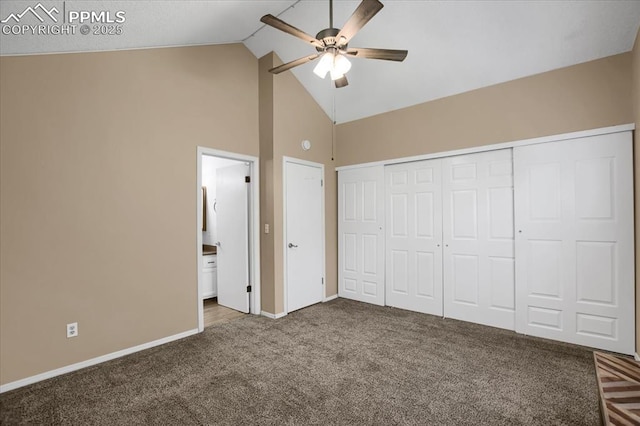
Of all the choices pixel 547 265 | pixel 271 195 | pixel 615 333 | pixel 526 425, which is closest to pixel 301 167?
pixel 271 195

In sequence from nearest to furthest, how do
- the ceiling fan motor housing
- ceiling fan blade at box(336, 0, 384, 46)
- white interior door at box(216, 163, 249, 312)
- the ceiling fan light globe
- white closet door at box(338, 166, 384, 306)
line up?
ceiling fan blade at box(336, 0, 384, 46)
the ceiling fan motor housing
the ceiling fan light globe
white interior door at box(216, 163, 249, 312)
white closet door at box(338, 166, 384, 306)

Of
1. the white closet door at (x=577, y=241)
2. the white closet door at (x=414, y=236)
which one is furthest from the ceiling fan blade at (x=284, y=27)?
the white closet door at (x=577, y=241)

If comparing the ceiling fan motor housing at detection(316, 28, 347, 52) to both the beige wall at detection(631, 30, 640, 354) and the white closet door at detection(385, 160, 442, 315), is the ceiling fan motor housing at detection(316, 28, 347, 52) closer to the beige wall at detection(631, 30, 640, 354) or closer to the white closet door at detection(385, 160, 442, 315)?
the white closet door at detection(385, 160, 442, 315)

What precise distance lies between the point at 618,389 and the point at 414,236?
274cm

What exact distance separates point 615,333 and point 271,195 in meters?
3.84

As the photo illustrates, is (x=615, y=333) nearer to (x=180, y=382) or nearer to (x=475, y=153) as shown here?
(x=475, y=153)

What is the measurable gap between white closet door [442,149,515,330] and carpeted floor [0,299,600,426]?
0.35 m

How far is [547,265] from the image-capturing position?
3217 millimetres

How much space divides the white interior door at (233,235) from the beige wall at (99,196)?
80 cm

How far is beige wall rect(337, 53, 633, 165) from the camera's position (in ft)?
9.53

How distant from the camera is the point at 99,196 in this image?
2775 mm

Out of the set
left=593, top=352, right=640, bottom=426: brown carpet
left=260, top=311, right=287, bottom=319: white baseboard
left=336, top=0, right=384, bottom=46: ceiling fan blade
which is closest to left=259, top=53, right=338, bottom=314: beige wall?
left=260, top=311, right=287, bottom=319: white baseboard

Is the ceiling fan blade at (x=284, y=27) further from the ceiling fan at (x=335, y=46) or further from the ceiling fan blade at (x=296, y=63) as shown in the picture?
the ceiling fan blade at (x=296, y=63)

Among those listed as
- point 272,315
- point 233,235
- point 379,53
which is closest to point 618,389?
point 379,53
